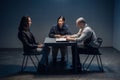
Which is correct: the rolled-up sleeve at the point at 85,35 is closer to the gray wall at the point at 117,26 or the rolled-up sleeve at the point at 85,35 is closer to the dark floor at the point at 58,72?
the dark floor at the point at 58,72

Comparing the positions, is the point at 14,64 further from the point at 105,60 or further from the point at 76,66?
the point at 105,60

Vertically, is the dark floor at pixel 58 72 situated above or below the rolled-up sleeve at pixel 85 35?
below

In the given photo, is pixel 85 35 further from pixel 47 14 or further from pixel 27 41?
pixel 47 14

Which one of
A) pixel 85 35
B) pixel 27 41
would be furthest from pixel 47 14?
pixel 85 35

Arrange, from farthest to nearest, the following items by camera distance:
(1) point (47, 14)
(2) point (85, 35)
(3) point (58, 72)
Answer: (1) point (47, 14) < (3) point (58, 72) < (2) point (85, 35)

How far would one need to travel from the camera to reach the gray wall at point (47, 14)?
9336mm

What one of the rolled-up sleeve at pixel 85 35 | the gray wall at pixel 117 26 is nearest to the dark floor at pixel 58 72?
the rolled-up sleeve at pixel 85 35

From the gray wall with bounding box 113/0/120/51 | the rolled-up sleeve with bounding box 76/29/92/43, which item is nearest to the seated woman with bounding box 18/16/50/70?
the rolled-up sleeve with bounding box 76/29/92/43

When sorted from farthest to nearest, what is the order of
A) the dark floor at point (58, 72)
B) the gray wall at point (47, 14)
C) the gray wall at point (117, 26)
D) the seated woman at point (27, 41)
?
the gray wall at point (47, 14) → the gray wall at point (117, 26) → the seated woman at point (27, 41) → the dark floor at point (58, 72)

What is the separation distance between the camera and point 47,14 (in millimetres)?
9414

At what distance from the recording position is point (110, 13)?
372 inches

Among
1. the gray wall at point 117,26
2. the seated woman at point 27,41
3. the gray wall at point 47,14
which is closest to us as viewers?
the seated woman at point 27,41

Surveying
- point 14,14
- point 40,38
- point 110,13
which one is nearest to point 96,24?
A: point 110,13

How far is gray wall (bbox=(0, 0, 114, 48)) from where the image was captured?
934cm
